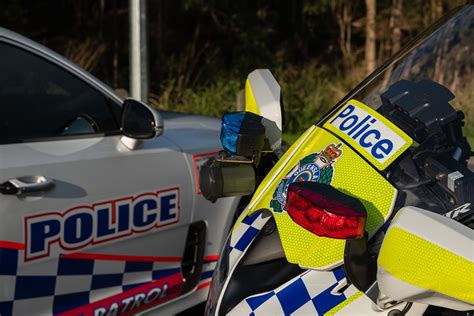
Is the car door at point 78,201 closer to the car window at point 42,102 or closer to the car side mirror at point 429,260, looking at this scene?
the car window at point 42,102

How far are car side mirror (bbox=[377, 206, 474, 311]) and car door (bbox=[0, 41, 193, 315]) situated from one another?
67.8 inches

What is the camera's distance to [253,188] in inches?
82.7

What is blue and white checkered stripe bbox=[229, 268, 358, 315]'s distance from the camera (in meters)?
1.64

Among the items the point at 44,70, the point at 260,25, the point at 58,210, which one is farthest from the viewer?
the point at 260,25

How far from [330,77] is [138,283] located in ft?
30.3

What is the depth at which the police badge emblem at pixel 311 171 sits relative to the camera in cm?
174

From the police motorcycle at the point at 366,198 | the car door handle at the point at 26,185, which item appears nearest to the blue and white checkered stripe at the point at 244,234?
the police motorcycle at the point at 366,198

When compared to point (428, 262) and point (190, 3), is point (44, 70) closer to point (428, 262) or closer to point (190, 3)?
point (428, 262)

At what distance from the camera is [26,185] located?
2.72m

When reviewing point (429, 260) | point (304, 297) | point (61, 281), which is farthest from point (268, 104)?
point (61, 281)

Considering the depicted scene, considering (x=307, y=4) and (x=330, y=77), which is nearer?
(x=330, y=77)

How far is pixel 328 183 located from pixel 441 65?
569mm

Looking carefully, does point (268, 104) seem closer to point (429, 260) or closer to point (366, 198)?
point (366, 198)

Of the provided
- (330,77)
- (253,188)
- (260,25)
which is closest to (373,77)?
(253,188)
